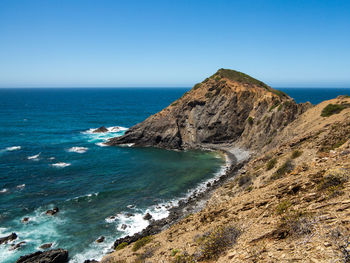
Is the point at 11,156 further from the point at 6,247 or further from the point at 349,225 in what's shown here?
the point at 349,225

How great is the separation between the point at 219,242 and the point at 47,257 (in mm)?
22207

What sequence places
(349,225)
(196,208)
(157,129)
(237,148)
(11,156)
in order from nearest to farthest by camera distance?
(349,225) < (196,208) < (11,156) < (237,148) < (157,129)

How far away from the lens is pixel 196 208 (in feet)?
123

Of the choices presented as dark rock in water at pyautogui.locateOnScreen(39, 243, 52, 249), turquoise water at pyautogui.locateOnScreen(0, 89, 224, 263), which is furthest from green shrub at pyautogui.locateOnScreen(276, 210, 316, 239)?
dark rock in water at pyautogui.locateOnScreen(39, 243, 52, 249)

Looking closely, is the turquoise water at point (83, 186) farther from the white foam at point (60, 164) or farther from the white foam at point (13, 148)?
the white foam at point (13, 148)

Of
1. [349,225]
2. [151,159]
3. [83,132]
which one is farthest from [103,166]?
[349,225]

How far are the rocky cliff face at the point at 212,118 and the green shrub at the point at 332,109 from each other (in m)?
19.9

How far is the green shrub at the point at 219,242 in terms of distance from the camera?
526 inches

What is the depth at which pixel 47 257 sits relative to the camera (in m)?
26.4

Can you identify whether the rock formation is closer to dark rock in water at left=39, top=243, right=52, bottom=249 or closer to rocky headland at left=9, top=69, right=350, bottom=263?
rocky headland at left=9, top=69, right=350, bottom=263

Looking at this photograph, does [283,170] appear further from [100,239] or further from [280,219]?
[100,239]

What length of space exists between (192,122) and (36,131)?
60325mm

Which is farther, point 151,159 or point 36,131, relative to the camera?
point 36,131

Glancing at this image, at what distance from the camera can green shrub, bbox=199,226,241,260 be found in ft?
43.8
